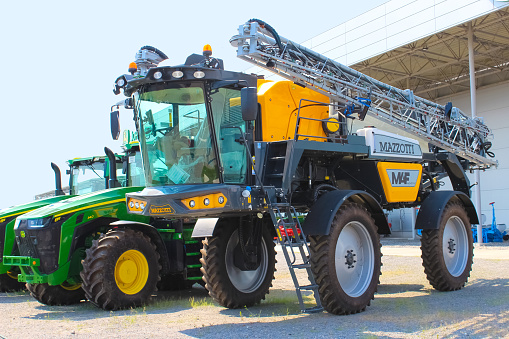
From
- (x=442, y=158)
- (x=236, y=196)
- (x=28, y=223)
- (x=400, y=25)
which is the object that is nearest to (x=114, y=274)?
(x=28, y=223)

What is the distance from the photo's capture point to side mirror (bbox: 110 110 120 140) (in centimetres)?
780

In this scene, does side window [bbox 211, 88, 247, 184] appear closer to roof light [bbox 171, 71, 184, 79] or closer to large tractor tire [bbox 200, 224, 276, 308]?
roof light [bbox 171, 71, 184, 79]

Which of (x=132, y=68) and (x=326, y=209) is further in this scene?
(x=132, y=68)

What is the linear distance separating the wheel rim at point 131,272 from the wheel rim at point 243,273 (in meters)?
1.42

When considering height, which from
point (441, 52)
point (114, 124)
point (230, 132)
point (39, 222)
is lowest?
point (39, 222)

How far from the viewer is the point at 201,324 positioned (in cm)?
707

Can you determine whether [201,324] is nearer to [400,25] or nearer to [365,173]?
[365,173]

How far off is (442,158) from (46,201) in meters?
8.16

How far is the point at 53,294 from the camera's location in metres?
9.37

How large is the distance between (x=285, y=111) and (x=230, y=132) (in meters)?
1.22

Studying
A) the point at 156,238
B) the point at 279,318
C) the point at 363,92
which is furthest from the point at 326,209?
the point at 363,92

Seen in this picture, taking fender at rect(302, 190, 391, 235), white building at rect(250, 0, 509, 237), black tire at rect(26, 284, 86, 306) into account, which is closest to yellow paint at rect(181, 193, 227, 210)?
fender at rect(302, 190, 391, 235)

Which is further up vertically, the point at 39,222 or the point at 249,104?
the point at 249,104

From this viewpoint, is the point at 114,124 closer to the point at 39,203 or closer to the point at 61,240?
the point at 61,240
